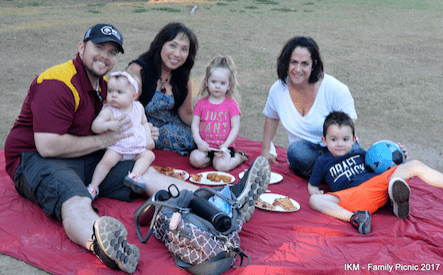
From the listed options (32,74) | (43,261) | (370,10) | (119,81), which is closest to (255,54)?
(32,74)

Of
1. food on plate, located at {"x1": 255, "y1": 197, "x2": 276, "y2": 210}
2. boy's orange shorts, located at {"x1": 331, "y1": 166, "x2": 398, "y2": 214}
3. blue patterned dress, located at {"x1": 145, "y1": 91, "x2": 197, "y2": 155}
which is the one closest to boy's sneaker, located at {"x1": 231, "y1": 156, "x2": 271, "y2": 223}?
food on plate, located at {"x1": 255, "y1": 197, "x2": 276, "y2": 210}

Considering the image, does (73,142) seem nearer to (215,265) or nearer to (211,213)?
(211,213)

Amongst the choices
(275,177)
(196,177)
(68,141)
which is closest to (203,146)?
(196,177)

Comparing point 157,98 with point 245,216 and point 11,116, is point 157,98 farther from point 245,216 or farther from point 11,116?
point 11,116

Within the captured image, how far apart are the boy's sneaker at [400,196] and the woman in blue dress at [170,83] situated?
7.43 feet

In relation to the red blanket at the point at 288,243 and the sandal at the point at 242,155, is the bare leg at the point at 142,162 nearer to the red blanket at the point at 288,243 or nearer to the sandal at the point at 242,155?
the red blanket at the point at 288,243

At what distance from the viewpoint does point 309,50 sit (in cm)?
421

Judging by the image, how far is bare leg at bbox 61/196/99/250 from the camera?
2883 mm

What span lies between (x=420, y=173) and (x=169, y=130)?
265cm

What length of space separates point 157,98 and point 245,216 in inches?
78.2

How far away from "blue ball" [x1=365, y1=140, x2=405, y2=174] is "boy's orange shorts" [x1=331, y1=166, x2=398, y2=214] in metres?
0.17

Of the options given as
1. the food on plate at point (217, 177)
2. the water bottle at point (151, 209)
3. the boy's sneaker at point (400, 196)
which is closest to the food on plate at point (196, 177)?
the food on plate at point (217, 177)

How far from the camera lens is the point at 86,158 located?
3.65m

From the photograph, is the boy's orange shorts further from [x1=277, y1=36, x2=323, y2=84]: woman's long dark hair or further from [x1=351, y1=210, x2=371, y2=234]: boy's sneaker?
[x1=277, y1=36, x2=323, y2=84]: woman's long dark hair
